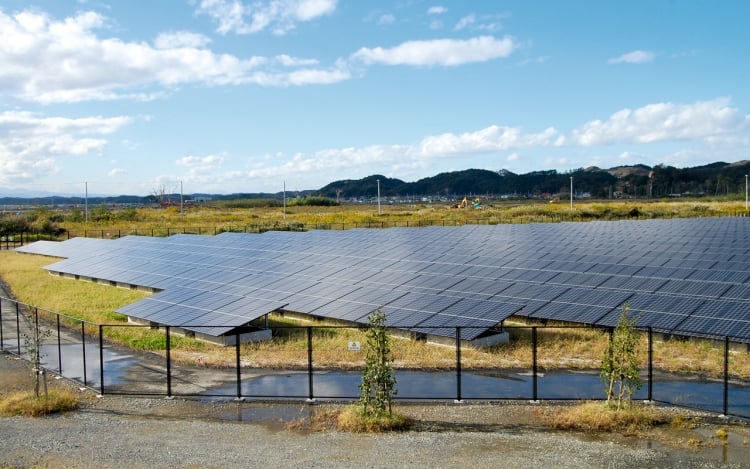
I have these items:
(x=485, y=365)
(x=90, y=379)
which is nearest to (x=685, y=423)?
(x=485, y=365)

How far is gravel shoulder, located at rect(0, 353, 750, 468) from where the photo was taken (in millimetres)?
13539

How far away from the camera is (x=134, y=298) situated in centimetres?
3831

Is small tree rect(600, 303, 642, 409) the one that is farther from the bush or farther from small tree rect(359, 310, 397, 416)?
small tree rect(359, 310, 397, 416)

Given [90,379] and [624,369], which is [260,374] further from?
[624,369]

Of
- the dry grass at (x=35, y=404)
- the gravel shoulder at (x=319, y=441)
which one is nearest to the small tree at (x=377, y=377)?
the gravel shoulder at (x=319, y=441)

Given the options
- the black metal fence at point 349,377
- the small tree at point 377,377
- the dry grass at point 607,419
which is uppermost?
the small tree at point 377,377

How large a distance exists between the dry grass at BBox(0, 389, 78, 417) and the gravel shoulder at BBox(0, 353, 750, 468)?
38cm

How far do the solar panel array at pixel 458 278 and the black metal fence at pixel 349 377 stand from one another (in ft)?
4.27

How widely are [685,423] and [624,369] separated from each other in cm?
183

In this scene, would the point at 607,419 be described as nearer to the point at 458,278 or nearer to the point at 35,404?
the point at 35,404

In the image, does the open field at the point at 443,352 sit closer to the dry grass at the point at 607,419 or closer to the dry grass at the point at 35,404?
the dry grass at the point at 35,404

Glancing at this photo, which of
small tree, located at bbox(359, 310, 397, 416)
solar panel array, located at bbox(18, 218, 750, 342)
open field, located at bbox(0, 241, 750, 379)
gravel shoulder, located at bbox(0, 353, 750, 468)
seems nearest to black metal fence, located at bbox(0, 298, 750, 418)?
open field, located at bbox(0, 241, 750, 379)

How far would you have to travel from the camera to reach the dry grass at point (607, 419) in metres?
15.4

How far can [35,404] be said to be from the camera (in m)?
17.4
